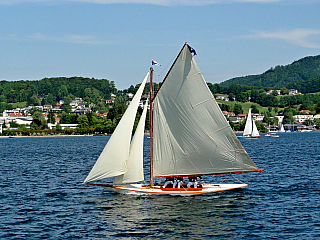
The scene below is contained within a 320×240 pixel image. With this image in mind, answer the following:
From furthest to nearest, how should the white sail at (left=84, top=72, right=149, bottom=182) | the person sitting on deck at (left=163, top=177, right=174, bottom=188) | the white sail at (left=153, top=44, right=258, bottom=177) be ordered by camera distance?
the person sitting on deck at (left=163, top=177, right=174, bottom=188), the white sail at (left=153, top=44, right=258, bottom=177), the white sail at (left=84, top=72, right=149, bottom=182)

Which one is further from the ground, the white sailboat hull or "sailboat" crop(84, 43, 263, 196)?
"sailboat" crop(84, 43, 263, 196)

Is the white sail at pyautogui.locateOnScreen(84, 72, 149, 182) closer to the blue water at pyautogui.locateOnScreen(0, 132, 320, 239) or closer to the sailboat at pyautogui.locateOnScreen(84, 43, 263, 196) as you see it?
the sailboat at pyautogui.locateOnScreen(84, 43, 263, 196)

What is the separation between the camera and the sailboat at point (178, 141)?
3544cm

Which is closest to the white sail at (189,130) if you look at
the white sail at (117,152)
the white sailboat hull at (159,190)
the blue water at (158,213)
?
the white sailboat hull at (159,190)

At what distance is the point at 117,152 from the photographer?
35250 mm

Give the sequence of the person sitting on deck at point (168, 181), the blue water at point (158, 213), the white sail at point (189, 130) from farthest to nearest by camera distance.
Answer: the person sitting on deck at point (168, 181)
the white sail at point (189, 130)
the blue water at point (158, 213)

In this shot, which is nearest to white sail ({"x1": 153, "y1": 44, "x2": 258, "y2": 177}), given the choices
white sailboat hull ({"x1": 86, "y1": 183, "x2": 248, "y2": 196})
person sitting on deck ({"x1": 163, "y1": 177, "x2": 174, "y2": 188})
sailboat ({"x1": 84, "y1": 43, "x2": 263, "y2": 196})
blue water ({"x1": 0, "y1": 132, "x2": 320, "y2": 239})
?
sailboat ({"x1": 84, "y1": 43, "x2": 263, "y2": 196})

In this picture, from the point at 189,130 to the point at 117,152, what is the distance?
589 centimetres

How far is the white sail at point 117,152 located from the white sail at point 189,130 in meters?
2.41

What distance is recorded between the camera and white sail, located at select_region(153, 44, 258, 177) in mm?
35812

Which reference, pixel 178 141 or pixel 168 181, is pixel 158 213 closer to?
pixel 168 181

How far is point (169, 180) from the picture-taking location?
122ft

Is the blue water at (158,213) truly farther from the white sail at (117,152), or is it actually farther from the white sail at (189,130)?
the white sail at (189,130)

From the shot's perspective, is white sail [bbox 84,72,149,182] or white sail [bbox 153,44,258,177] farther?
A: white sail [bbox 153,44,258,177]
